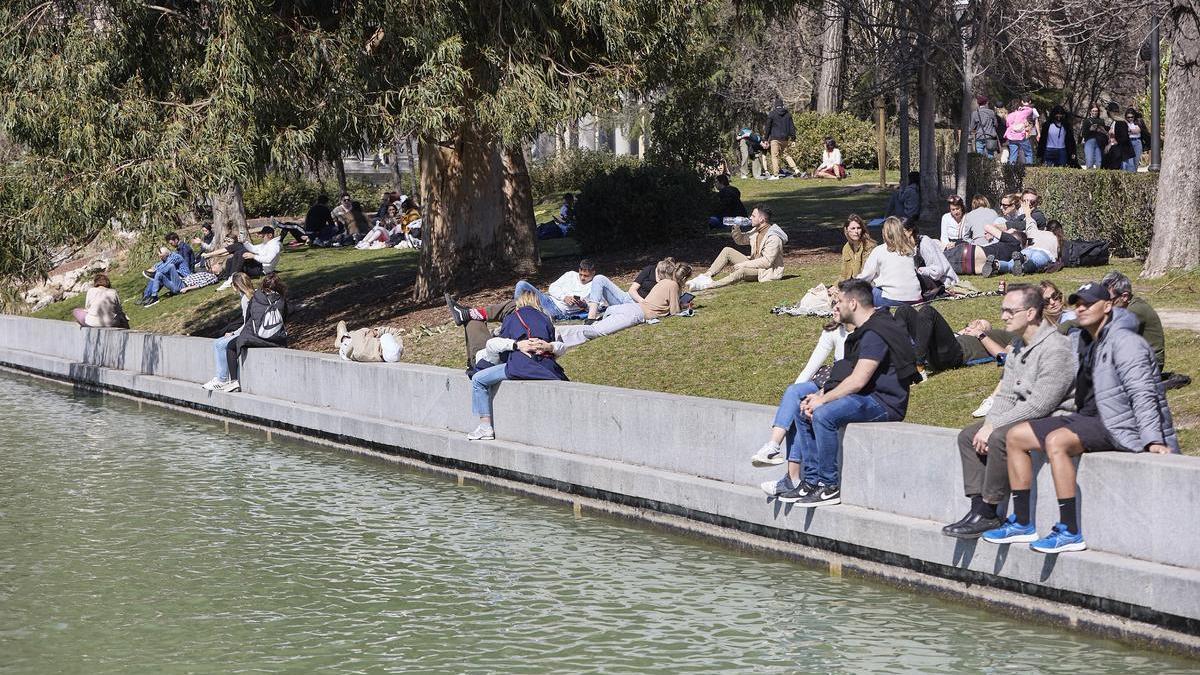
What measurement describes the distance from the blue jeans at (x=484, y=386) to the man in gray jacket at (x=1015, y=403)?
528cm

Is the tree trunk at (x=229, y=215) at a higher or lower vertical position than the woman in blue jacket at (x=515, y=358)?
higher

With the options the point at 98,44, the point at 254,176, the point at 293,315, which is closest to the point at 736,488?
the point at 254,176

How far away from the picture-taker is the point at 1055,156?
28.4 meters

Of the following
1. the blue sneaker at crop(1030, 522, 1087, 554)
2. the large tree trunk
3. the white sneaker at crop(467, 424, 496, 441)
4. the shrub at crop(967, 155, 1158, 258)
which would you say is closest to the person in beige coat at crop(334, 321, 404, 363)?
the white sneaker at crop(467, 424, 496, 441)

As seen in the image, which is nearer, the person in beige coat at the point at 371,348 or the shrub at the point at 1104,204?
the person in beige coat at the point at 371,348

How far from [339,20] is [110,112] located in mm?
3631

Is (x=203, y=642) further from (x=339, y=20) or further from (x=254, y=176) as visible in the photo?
(x=339, y=20)

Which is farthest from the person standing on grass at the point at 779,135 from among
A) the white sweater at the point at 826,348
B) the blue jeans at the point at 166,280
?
the white sweater at the point at 826,348

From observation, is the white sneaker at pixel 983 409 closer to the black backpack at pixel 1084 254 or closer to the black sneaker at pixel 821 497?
the black sneaker at pixel 821 497

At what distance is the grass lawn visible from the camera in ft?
44.9

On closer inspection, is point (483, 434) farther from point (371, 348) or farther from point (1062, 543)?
point (1062, 543)

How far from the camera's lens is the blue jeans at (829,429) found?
404 inches

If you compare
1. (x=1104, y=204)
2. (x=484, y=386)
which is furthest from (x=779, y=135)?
(x=484, y=386)

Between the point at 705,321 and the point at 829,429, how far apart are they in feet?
24.6
